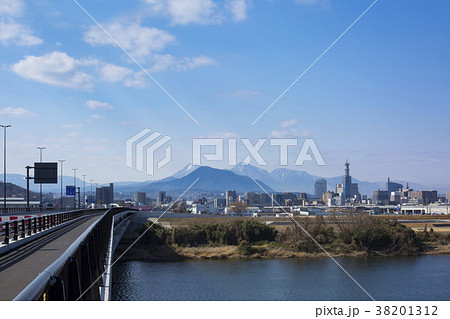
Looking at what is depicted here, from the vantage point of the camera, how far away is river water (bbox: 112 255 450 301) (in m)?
28.7

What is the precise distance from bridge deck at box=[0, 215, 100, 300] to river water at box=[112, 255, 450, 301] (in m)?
14.1

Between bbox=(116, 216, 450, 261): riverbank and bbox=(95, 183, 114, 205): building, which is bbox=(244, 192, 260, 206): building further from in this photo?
bbox=(116, 216, 450, 261): riverbank

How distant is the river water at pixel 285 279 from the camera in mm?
28734

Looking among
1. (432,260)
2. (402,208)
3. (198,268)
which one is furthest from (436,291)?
(402,208)

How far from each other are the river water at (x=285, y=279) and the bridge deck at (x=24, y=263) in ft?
46.1

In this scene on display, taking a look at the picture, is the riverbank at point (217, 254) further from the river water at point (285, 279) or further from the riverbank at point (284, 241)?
the river water at point (285, 279)

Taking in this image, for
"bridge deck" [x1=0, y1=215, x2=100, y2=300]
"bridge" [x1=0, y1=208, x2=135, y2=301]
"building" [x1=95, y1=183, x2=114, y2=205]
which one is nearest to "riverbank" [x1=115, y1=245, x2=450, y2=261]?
"bridge" [x1=0, y1=208, x2=135, y2=301]

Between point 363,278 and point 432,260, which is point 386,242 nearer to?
point 432,260

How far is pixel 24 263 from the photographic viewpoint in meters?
10.8

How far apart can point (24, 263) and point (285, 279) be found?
84.2 feet

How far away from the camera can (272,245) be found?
168ft

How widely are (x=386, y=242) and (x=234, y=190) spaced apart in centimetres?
12800

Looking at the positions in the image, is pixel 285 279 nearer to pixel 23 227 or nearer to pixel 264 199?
pixel 23 227

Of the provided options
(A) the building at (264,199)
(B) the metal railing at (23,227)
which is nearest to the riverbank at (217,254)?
(B) the metal railing at (23,227)
